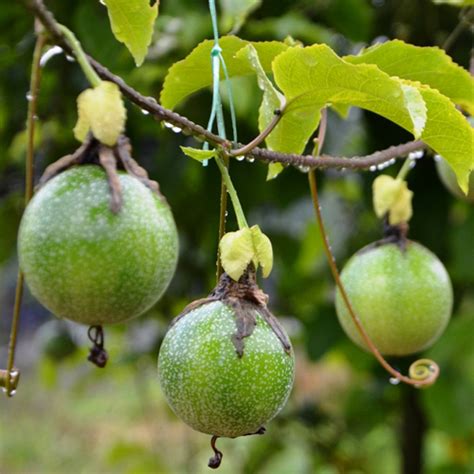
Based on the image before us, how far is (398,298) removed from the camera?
1109mm

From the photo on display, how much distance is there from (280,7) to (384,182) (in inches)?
30.7

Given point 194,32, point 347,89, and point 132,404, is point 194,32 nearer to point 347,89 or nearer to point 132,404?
point 347,89

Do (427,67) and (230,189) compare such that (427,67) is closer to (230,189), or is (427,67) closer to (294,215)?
(230,189)

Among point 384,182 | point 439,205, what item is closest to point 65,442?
point 439,205

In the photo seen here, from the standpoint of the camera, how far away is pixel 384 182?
1.17 m

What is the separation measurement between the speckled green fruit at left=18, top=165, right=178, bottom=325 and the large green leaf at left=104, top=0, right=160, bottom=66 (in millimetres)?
164

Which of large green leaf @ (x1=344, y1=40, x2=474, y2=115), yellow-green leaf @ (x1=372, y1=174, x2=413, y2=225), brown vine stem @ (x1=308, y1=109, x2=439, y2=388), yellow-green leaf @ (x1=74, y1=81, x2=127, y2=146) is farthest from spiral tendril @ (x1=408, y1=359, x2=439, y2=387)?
yellow-green leaf @ (x1=74, y1=81, x2=127, y2=146)

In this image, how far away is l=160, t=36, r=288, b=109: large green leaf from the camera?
95cm

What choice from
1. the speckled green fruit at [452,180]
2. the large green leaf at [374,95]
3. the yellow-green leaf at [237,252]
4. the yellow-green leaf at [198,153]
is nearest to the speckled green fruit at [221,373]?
the yellow-green leaf at [237,252]

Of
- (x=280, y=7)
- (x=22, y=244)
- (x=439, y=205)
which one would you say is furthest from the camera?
(x=439, y=205)

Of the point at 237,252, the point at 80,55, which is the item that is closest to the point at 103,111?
the point at 80,55

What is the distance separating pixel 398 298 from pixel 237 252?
0.37 m

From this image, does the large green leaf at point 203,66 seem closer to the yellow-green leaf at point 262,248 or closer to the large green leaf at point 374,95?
the large green leaf at point 374,95

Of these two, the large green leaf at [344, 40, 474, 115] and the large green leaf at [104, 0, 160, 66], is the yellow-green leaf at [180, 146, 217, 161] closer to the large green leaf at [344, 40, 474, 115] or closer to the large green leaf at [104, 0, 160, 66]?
the large green leaf at [104, 0, 160, 66]
